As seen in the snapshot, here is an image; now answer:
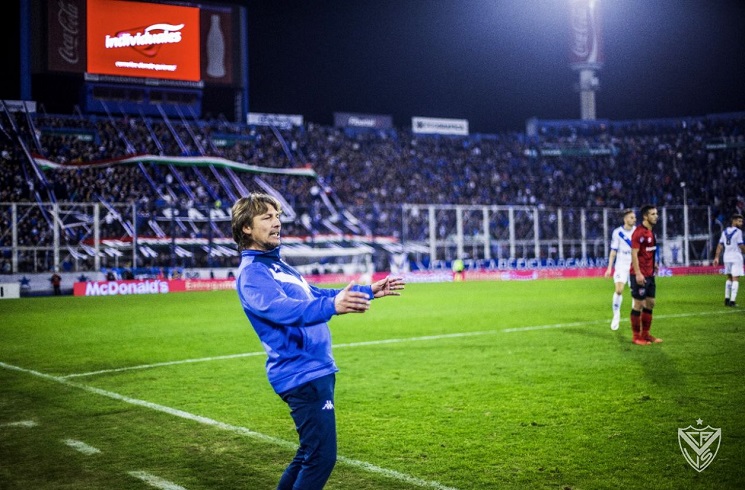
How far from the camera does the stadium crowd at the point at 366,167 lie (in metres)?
42.8

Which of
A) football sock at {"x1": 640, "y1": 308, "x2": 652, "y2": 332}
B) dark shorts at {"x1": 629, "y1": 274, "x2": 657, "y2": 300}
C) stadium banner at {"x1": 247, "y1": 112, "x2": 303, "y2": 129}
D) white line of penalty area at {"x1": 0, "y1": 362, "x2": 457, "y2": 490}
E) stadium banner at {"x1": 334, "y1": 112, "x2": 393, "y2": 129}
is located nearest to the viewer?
white line of penalty area at {"x1": 0, "y1": 362, "x2": 457, "y2": 490}

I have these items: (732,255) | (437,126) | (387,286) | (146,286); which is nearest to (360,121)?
(437,126)

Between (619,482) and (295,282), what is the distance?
3126 millimetres

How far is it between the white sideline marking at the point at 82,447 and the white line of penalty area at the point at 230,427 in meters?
1.28

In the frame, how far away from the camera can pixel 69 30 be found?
4656 cm

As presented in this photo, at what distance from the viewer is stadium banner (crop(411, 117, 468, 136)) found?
66.8 m

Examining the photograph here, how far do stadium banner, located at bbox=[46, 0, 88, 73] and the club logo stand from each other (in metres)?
48.5

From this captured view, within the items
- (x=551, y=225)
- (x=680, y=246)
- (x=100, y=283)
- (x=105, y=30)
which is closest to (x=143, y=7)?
(x=105, y=30)

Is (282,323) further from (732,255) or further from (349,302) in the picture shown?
→ (732,255)

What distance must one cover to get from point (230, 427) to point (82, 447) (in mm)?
1504

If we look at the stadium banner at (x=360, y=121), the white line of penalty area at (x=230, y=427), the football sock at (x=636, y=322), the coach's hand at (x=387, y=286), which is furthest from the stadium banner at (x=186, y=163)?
the coach's hand at (x=387, y=286)

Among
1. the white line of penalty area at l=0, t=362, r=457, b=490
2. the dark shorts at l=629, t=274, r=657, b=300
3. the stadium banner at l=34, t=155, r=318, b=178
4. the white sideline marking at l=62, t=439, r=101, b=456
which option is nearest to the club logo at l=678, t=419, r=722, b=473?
the white line of penalty area at l=0, t=362, r=457, b=490

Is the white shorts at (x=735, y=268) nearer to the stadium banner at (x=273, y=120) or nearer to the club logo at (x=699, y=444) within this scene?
the club logo at (x=699, y=444)

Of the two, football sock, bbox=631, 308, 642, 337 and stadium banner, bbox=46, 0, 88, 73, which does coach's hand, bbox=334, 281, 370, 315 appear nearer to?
football sock, bbox=631, 308, 642, 337
